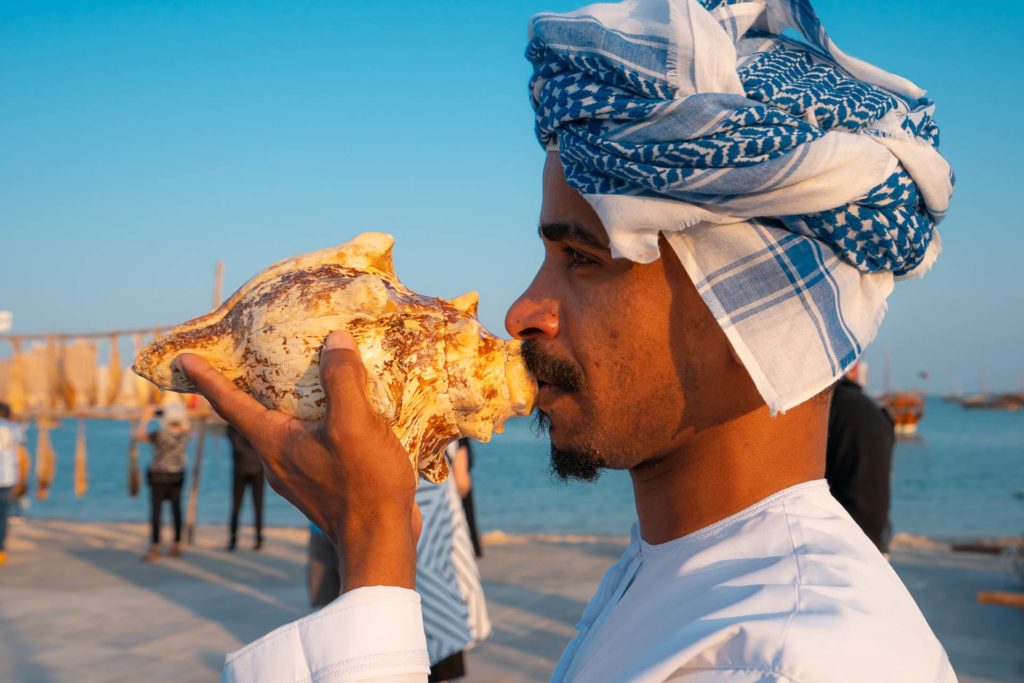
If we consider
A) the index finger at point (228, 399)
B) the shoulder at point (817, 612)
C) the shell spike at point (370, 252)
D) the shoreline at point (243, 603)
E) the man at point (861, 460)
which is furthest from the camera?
the shoreline at point (243, 603)

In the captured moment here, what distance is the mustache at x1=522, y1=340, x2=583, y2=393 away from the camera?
173cm

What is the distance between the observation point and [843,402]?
5035mm

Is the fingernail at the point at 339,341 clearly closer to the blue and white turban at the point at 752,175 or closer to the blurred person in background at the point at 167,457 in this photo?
the blue and white turban at the point at 752,175

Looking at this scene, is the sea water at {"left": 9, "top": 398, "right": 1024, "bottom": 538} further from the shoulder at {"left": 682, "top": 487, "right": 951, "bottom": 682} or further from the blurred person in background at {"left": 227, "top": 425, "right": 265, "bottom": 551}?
the shoulder at {"left": 682, "top": 487, "right": 951, "bottom": 682}

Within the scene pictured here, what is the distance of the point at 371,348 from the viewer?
1679mm

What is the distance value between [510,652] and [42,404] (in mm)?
12210

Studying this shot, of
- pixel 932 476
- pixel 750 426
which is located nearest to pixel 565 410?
pixel 750 426

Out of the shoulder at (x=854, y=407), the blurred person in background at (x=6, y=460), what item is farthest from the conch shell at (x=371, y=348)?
the blurred person in background at (x=6, y=460)

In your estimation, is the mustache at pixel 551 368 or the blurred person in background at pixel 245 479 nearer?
the mustache at pixel 551 368

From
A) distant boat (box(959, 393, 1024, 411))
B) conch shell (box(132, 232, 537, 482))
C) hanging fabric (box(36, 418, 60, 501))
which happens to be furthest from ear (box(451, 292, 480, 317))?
distant boat (box(959, 393, 1024, 411))

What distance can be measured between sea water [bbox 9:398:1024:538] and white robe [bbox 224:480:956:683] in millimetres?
11193

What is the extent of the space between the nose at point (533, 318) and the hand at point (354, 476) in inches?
13.7

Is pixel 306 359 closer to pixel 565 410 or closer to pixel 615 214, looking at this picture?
pixel 565 410

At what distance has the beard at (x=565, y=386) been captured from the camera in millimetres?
1727
